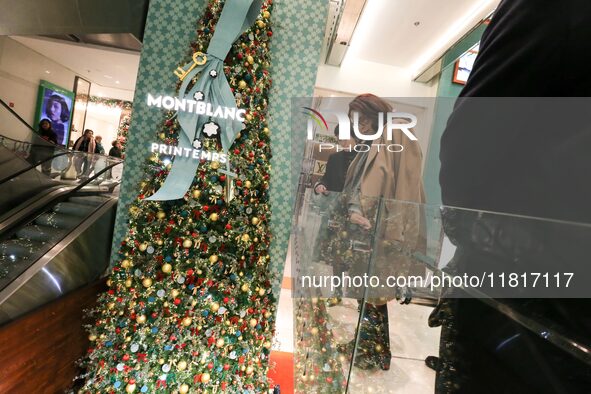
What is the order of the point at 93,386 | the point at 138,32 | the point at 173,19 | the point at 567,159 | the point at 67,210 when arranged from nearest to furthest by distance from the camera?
the point at 567,159, the point at 93,386, the point at 173,19, the point at 138,32, the point at 67,210

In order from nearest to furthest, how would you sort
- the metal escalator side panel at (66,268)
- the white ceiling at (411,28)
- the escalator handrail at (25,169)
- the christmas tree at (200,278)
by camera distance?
the christmas tree at (200,278) → the metal escalator side panel at (66,268) → the escalator handrail at (25,169) → the white ceiling at (411,28)

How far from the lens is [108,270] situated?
103 inches

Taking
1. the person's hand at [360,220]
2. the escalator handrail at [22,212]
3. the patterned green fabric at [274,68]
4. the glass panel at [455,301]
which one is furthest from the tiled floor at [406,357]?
the escalator handrail at [22,212]

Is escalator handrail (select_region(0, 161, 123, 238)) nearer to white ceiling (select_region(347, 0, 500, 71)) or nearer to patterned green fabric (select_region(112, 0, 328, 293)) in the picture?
patterned green fabric (select_region(112, 0, 328, 293))

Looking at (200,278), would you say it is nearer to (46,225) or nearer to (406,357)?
(406,357)

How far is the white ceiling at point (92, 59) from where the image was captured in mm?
7562

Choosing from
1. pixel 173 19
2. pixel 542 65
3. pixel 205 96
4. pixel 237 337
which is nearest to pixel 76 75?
pixel 173 19

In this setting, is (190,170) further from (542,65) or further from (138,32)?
(138,32)

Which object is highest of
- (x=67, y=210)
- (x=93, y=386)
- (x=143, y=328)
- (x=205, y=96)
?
(x=205, y=96)

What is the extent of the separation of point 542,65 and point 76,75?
13374 mm

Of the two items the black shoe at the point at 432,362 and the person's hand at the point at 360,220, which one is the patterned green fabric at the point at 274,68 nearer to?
the person's hand at the point at 360,220

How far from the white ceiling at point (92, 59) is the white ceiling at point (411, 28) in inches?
216

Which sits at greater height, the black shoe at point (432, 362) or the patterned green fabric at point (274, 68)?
the patterned green fabric at point (274, 68)

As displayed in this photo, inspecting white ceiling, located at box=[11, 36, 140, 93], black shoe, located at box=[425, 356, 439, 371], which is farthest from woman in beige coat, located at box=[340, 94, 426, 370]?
white ceiling, located at box=[11, 36, 140, 93]
